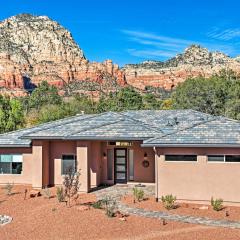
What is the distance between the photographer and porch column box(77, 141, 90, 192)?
1978 cm

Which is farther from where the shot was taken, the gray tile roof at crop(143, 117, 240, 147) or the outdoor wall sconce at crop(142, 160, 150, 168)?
the outdoor wall sconce at crop(142, 160, 150, 168)

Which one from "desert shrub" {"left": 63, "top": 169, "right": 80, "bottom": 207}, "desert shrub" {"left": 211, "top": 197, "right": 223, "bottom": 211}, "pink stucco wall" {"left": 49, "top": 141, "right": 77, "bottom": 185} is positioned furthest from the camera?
"pink stucco wall" {"left": 49, "top": 141, "right": 77, "bottom": 185}

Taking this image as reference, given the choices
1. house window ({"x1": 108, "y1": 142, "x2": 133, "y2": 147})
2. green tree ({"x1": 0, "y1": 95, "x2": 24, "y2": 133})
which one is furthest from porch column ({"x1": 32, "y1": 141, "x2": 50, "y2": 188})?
green tree ({"x1": 0, "y1": 95, "x2": 24, "y2": 133})

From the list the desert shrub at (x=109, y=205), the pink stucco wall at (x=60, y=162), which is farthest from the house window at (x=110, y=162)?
the desert shrub at (x=109, y=205)

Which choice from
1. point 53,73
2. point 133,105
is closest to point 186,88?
point 133,105

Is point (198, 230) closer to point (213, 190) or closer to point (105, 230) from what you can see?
point (105, 230)

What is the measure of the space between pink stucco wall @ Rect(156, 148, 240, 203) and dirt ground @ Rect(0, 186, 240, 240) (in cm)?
354

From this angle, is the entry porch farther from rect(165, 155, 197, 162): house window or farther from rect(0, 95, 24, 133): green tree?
rect(0, 95, 24, 133): green tree

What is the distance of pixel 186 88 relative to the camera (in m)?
50.5

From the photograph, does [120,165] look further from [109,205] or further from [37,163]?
[109,205]

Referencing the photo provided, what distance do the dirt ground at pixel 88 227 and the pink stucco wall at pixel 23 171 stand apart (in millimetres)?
6634

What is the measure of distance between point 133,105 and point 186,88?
44.7 ft

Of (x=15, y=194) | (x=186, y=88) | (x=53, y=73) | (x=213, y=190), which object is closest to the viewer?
(x=213, y=190)

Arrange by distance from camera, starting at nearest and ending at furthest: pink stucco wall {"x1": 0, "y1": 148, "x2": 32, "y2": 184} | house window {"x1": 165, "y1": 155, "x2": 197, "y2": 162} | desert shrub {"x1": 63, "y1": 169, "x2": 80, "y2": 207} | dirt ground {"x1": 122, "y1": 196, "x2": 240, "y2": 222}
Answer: dirt ground {"x1": 122, "y1": 196, "x2": 240, "y2": 222} → desert shrub {"x1": 63, "y1": 169, "x2": 80, "y2": 207} → house window {"x1": 165, "y1": 155, "x2": 197, "y2": 162} → pink stucco wall {"x1": 0, "y1": 148, "x2": 32, "y2": 184}
